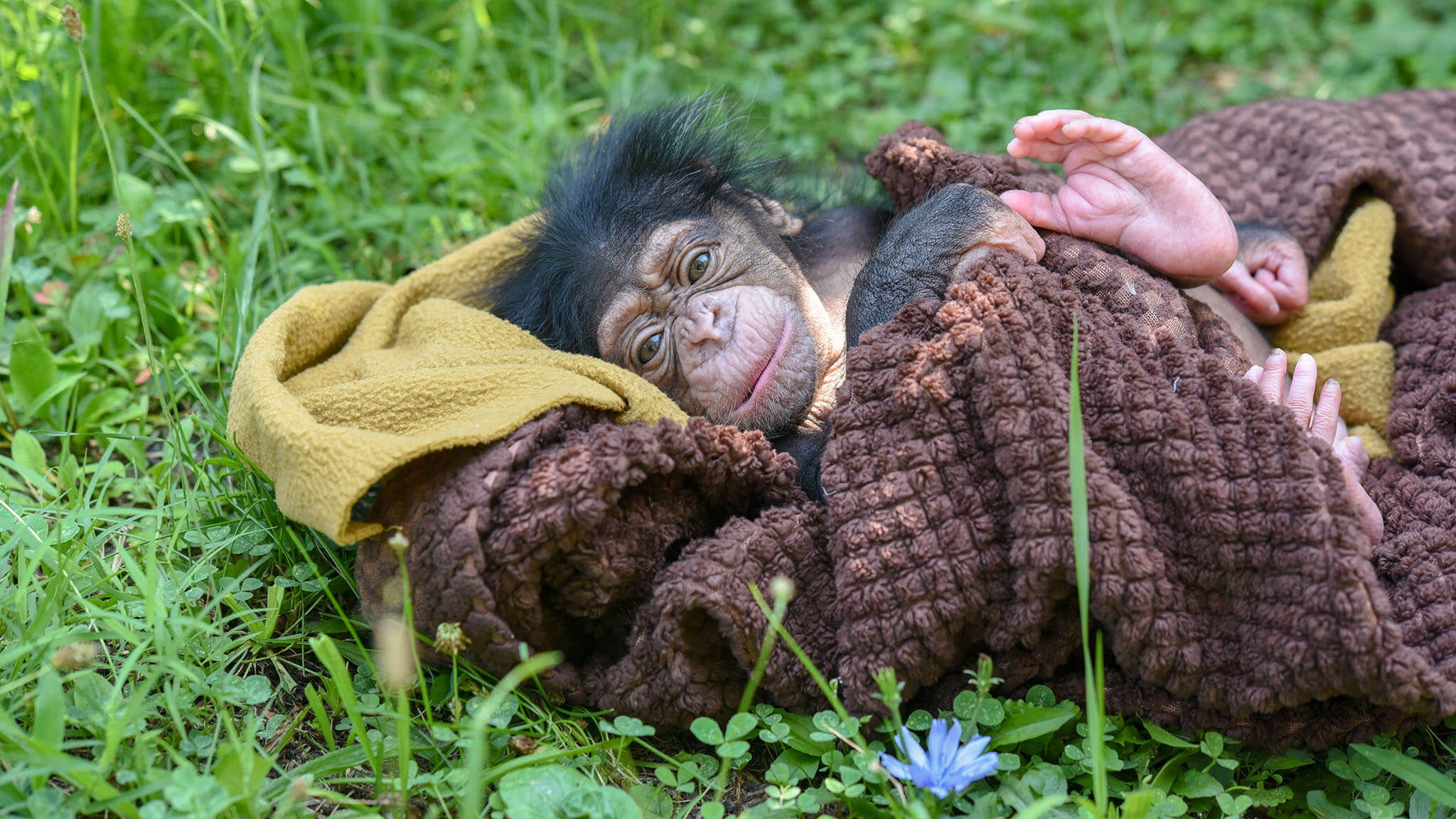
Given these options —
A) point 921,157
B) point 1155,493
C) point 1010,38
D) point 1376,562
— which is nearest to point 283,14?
point 921,157

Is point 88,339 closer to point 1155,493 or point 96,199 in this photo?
point 96,199

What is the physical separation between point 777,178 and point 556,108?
1282 mm

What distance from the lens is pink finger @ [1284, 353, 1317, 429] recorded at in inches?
97.8

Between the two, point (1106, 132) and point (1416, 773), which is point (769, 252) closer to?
point (1106, 132)

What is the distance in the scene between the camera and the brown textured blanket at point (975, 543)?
193 cm

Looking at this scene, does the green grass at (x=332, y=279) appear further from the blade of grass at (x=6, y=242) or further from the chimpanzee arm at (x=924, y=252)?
the chimpanzee arm at (x=924, y=252)

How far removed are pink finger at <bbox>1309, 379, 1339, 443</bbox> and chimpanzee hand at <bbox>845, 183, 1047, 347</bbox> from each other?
73cm

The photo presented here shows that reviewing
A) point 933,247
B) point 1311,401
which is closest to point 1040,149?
point 933,247

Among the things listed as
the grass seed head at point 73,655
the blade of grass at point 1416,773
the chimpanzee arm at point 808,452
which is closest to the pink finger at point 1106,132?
the chimpanzee arm at point 808,452

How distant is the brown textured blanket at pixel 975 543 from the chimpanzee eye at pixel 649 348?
2.13 feet

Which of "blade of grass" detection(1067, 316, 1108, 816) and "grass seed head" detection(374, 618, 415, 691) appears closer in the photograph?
"blade of grass" detection(1067, 316, 1108, 816)

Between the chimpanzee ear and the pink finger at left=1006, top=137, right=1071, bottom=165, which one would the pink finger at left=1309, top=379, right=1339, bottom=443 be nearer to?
the pink finger at left=1006, top=137, right=1071, bottom=165

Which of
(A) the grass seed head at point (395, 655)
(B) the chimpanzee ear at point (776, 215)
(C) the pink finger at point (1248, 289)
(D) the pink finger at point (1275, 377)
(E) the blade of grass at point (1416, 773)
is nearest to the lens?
(E) the blade of grass at point (1416, 773)

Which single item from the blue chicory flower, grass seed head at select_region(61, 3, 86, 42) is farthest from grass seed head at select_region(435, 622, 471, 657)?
grass seed head at select_region(61, 3, 86, 42)
